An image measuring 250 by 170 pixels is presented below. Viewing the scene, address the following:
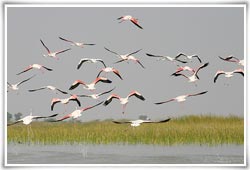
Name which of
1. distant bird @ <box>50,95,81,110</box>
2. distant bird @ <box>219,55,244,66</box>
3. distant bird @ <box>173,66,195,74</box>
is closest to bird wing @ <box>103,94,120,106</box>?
distant bird @ <box>50,95,81,110</box>

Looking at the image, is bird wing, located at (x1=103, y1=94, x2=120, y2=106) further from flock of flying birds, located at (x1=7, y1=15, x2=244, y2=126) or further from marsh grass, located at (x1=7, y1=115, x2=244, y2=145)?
marsh grass, located at (x1=7, y1=115, x2=244, y2=145)

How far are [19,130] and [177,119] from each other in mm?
2292

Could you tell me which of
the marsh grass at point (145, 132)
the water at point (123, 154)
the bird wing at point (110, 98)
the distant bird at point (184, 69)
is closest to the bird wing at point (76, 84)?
the bird wing at point (110, 98)

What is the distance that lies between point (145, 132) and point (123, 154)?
0.46 meters

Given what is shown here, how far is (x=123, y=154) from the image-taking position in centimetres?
884

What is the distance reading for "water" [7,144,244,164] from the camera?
8.70 meters

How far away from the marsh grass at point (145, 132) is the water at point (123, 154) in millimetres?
92

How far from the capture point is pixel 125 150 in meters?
8.93

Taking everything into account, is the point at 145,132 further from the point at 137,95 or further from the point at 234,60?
the point at 234,60

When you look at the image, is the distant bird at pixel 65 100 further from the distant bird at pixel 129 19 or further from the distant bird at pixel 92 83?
the distant bird at pixel 129 19

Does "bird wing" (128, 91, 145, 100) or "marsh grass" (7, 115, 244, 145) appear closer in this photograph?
"bird wing" (128, 91, 145, 100)

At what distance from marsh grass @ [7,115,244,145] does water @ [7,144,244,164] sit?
92mm
